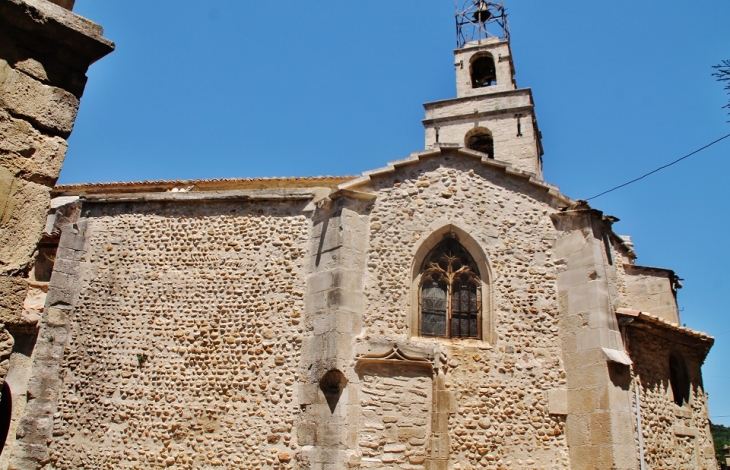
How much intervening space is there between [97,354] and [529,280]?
824cm

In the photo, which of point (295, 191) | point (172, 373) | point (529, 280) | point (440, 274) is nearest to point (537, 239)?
point (529, 280)

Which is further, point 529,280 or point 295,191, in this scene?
point 295,191

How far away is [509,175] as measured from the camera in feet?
37.6

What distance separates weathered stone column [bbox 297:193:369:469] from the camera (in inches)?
369

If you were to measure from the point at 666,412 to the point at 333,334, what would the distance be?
6252mm

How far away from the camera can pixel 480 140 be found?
20328 millimetres

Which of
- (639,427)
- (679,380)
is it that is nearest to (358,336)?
(639,427)

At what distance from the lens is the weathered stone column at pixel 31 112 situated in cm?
311

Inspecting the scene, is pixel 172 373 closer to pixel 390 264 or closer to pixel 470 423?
pixel 390 264

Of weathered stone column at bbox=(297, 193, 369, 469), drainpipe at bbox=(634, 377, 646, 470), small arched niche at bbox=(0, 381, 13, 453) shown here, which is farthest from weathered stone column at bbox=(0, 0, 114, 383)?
drainpipe at bbox=(634, 377, 646, 470)

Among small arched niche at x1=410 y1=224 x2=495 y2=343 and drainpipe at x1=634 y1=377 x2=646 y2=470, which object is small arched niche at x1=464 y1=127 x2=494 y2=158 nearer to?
small arched niche at x1=410 y1=224 x2=495 y2=343

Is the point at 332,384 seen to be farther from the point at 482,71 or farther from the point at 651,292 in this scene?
the point at 482,71

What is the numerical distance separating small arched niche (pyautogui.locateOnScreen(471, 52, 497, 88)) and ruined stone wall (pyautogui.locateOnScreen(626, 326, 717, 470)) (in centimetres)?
1253

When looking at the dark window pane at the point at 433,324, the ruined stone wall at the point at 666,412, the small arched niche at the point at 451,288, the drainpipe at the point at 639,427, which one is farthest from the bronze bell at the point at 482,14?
the drainpipe at the point at 639,427
